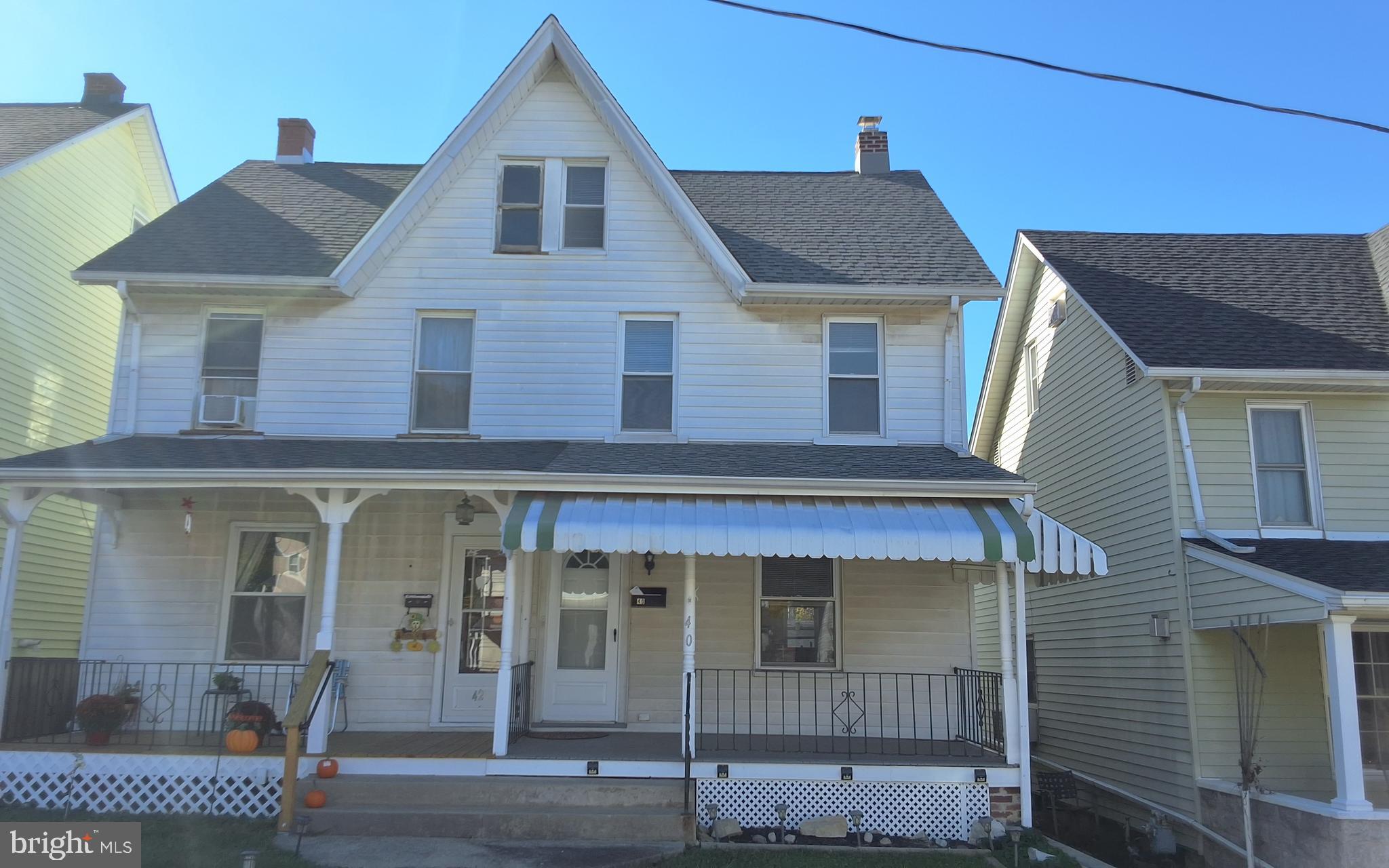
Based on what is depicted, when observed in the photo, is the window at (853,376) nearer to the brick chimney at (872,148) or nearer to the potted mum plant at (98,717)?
the brick chimney at (872,148)

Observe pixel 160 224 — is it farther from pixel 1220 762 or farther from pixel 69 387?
pixel 1220 762

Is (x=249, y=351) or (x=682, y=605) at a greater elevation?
(x=249, y=351)

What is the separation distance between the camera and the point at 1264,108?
863 centimetres

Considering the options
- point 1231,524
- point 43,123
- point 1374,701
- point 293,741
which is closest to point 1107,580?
point 1231,524

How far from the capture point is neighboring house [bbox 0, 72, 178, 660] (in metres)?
14.4

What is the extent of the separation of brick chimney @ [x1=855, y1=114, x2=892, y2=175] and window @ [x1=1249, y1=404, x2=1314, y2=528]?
6722 millimetres

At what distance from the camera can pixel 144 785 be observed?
9781mm

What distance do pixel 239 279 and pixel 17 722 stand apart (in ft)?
17.7

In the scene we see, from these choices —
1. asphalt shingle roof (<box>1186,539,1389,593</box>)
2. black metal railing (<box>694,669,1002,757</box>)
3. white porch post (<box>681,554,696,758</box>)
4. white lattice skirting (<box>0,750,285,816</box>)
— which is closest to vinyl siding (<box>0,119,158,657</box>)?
white lattice skirting (<box>0,750,285,816</box>)

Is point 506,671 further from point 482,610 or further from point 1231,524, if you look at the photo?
point 1231,524

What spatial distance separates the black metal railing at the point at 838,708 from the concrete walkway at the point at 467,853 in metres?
2.50

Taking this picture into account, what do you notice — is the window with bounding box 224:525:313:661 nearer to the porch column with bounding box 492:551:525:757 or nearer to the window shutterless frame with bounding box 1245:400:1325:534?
the porch column with bounding box 492:551:525:757

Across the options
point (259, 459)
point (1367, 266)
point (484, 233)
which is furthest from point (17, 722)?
point (1367, 266)

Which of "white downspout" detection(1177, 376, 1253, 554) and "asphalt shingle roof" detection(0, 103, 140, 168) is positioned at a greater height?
"asphalt shingle roof" detection(0, 103, 140, 168)
